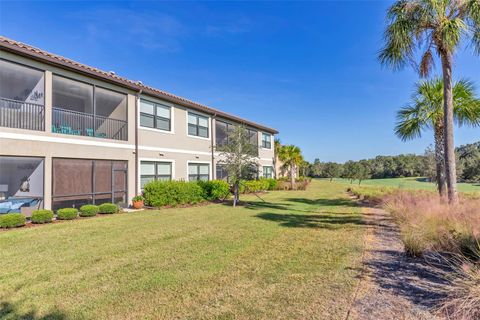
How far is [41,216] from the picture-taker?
994 centimetres

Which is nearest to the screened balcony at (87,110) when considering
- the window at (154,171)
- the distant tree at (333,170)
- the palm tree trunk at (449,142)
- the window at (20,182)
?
the window at (20,182)

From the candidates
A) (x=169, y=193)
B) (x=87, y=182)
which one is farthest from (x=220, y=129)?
(x=87, y=182)

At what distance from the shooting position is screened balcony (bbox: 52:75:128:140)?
491 inches

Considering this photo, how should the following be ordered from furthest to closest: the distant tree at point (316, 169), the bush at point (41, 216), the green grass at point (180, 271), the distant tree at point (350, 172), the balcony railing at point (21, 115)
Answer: the distant tree at point (316, 169), the distant tree at point (350, 172), the balcony railing at point (21, 115), the bush at point (41, 216), the green grass at point (180, 271)

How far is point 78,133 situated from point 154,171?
4.72m

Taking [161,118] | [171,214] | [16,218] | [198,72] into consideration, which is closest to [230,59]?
[198,72]

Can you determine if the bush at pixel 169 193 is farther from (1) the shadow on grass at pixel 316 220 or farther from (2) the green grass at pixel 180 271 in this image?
(1) the shadow on grass at pixel 316 220

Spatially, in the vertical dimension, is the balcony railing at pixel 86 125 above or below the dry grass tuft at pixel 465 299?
A: above

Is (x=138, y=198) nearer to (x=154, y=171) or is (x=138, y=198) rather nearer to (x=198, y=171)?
(x=154, y=171)

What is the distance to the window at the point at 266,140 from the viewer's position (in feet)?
99.5

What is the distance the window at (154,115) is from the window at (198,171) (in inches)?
142

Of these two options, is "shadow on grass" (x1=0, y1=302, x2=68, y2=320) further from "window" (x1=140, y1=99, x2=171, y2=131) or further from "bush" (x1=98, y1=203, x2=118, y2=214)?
"window" (x1=140, y1=99, x2=171, y2=131)

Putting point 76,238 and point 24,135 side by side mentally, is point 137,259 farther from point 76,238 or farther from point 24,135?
point 24,135

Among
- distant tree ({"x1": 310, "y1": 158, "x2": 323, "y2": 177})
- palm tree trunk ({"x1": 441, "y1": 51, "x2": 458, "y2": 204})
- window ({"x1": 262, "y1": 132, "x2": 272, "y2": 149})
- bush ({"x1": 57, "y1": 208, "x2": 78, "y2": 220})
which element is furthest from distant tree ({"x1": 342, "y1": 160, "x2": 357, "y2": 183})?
bush ({"x1": 57, "y1": 208, "x2": 78, "y2": 220})
